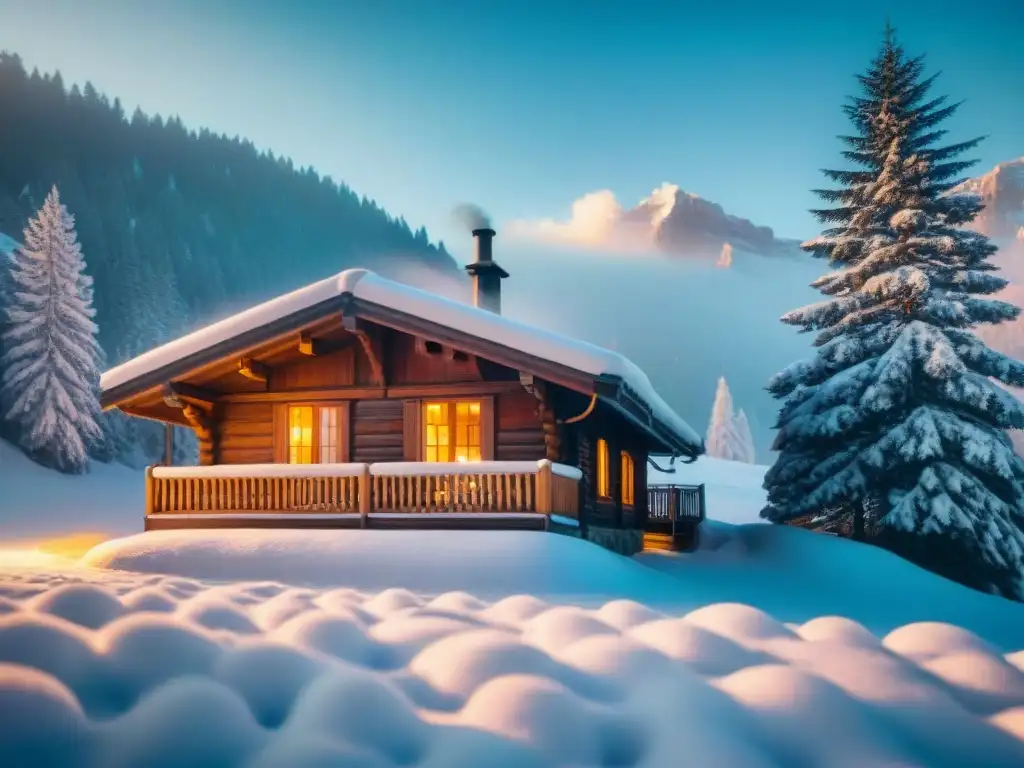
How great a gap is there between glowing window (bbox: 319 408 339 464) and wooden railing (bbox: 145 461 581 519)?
1.00 metres

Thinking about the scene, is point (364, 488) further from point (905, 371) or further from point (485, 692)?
point (905, 371)

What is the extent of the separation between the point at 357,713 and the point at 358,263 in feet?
482

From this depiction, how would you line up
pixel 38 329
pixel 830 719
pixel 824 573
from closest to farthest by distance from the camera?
pixel 830 719 → pixel 824 573 → pixel 38 329

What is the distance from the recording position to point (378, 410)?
16500 millimetres

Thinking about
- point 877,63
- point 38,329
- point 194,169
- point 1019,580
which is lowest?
point 1019,580

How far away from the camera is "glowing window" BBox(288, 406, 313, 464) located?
55.7 feet

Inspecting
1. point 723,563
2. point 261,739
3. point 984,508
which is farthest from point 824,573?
point 261,739

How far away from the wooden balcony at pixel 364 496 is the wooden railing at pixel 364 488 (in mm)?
16

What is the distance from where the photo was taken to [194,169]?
125 m

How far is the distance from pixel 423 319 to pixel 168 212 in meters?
100

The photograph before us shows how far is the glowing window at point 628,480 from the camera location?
22.6 metres

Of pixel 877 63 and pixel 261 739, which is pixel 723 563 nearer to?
pixel 877 63

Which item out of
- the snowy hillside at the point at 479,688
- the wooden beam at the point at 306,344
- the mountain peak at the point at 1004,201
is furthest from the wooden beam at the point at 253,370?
the mountain peak at the point at 1004,201

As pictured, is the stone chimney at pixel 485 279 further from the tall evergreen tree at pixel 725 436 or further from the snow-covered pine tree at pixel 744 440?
the snow-covered pine tree at pixel 744 440
